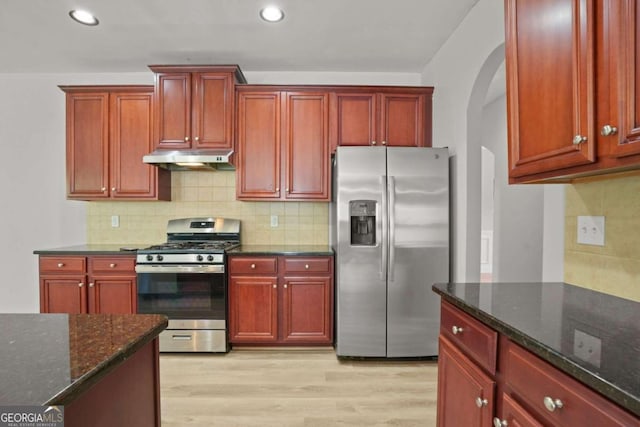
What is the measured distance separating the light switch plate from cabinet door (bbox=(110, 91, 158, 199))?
11.1ft

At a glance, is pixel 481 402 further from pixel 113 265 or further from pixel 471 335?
pixel 113 265

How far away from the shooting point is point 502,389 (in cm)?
104

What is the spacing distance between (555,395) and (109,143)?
380 centimetres

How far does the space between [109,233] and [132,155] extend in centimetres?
95

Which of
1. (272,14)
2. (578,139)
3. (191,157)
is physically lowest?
(578,139)

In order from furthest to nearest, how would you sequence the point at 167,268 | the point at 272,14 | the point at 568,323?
the point at 167,268 < the point at 272,14 < the point at 568,323

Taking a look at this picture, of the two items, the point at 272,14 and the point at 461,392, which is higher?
the point at 272,14

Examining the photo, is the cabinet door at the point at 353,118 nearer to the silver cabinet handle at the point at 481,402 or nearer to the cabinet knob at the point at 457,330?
the cabinet knob at the point at 457,330

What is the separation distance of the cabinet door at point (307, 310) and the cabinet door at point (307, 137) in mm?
929

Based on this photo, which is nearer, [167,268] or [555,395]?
[555,395]

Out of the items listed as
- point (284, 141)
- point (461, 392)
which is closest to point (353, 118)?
point (284, 141)

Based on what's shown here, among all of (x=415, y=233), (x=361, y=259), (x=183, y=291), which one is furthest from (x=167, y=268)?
(x=415, y=233)

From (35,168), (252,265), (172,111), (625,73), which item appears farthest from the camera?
(35,168)

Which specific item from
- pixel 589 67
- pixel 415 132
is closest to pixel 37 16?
pixel 415 132
